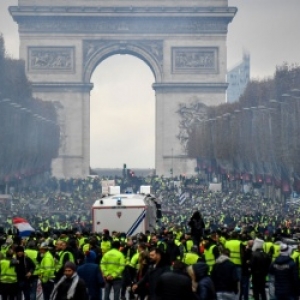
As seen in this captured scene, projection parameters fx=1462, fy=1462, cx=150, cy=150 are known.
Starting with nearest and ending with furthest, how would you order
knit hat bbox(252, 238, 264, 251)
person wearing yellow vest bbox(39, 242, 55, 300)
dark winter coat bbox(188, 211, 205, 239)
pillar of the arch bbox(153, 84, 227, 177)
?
person wearing yellow vest bbox(39, 242, 55, 300) < knit hat bbox(252, 238, 264, 251) < dark winter coat bbox(188, 211, 205, 239) < pillar of the arch bbox(153, 84, 227, 177)

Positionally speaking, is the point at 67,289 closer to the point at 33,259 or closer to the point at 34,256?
the point at 33,259

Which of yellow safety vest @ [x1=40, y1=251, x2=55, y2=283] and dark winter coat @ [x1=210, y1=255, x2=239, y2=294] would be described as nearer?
dark winter coat @ [x1=210, y1=255, x2=239, y2=294]

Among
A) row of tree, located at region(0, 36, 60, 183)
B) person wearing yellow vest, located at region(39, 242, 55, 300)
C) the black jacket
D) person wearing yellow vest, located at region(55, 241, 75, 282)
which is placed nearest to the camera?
person wearing yellow vest, located at region(55, 241, 75, 282)

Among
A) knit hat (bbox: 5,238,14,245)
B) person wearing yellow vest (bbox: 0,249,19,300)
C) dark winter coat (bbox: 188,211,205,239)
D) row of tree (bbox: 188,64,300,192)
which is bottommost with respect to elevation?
person wearing yellow vest (bbox: 0,249,19,300)

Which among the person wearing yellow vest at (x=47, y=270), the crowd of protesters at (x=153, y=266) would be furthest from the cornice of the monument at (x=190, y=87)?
the person wearing yellow vest at (x=47, y=270)

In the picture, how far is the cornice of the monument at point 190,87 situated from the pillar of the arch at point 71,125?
605cm

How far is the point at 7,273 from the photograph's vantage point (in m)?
26.0

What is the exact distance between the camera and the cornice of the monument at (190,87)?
116 m

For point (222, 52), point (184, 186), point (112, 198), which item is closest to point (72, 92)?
point (222, 52)

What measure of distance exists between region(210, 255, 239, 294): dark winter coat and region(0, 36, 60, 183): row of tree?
58953 millimetres

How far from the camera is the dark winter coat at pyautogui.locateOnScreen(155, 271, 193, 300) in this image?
59.2ft

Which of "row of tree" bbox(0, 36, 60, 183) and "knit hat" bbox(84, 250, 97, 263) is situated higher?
"row of tree" bbox(0, 36, 60, 183)

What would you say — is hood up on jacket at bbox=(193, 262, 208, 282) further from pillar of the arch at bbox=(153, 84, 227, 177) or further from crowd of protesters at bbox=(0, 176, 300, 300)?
pillar of the arch at bbox=(153, 84, 227, 177)

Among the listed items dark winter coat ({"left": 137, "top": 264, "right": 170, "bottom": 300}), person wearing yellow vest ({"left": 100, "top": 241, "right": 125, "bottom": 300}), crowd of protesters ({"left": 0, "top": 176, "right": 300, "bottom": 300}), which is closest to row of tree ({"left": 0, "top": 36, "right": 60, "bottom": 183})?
crowd of protesters ({"left": 0, "top": 176, "right": 300, "bottom": 300})
